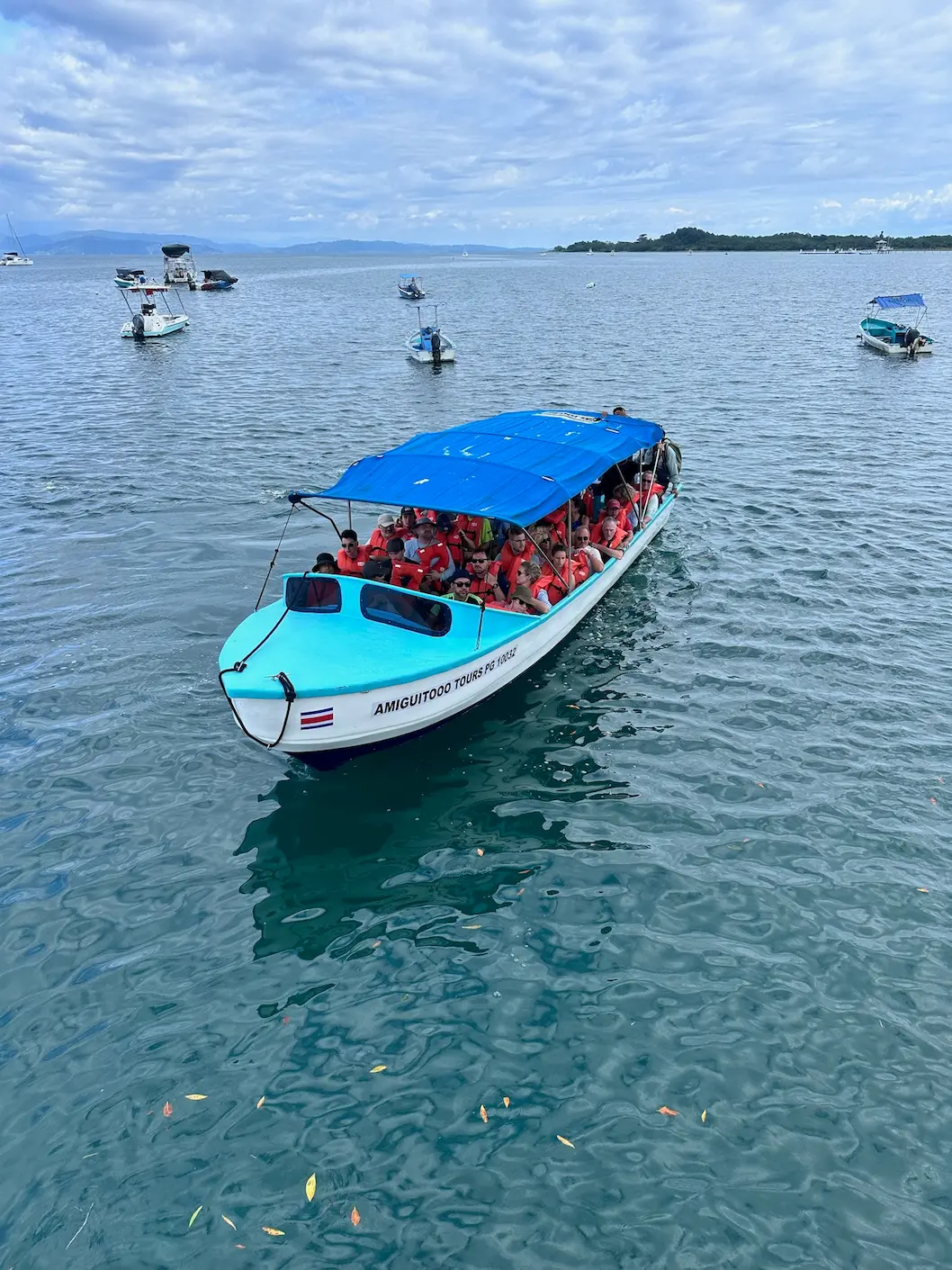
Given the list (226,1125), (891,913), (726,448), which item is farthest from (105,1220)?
(726,448)

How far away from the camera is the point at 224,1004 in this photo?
822 cm

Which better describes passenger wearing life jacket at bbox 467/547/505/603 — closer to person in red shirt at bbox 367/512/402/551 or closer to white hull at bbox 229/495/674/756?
white hull at bbox 229/495/674/756

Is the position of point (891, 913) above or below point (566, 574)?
below

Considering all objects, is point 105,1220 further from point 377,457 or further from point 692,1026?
point 377,457

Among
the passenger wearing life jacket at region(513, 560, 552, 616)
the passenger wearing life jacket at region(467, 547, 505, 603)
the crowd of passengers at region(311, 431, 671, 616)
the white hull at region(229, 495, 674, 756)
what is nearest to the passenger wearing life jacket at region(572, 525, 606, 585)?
the crowd of passengers at region(311, 431, 671, 616)

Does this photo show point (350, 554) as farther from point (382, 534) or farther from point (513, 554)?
point (513, 554)

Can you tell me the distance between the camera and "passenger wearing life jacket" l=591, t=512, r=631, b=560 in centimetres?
1647

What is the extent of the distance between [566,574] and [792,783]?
5209mm

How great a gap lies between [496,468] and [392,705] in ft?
16.4

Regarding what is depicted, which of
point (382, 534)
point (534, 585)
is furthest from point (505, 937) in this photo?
point (382, 534)

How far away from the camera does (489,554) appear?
1508 centimetres

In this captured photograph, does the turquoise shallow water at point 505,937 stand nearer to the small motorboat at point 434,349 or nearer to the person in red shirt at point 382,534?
the person in red shirt at point 382,534

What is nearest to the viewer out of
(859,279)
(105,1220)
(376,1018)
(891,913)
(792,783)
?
(105,1220)

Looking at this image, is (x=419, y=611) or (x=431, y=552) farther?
(x=431, y=552)
